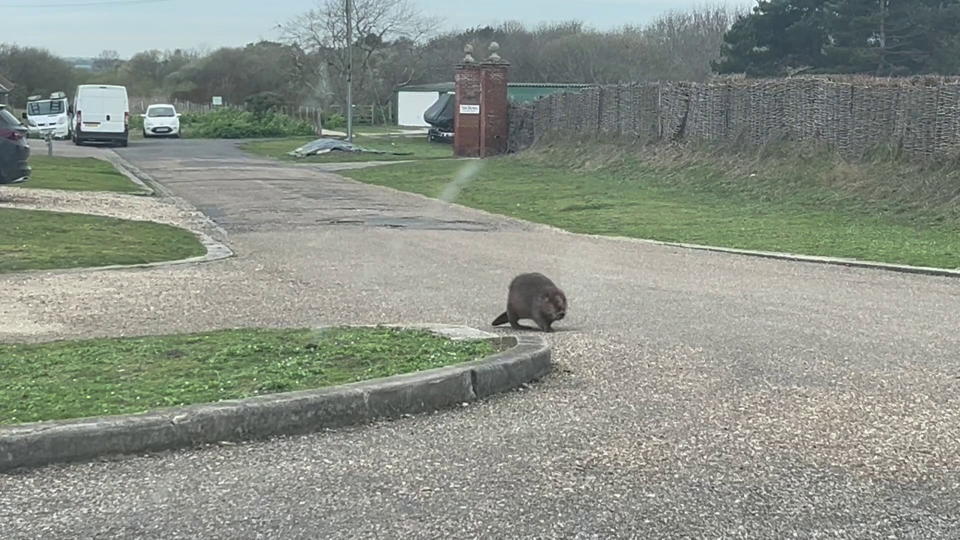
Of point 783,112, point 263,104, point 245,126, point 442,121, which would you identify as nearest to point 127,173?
point 783,112

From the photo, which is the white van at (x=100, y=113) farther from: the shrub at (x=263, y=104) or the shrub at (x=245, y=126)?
the shrub at (x=263, y=104)

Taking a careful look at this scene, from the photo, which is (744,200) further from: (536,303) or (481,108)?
(481,108)

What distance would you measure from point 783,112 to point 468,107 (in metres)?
16.8

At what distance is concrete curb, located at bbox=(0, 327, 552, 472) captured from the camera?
509 centimetres

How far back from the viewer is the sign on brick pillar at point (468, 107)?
40.0 meters

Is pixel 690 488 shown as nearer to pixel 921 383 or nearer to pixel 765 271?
pixel 921 383

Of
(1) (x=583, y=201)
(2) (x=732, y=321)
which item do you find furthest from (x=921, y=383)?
(1) (x=583, y=201)

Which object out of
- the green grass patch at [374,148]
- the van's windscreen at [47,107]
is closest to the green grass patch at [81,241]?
the green grass patch at [374,148]

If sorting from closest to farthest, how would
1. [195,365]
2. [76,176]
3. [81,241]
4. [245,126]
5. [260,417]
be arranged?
[260,417], [195,365], [81,241], [76,176], [245,126]

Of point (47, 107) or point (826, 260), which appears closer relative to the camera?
point (826, 260)

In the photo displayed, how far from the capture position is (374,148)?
46969 mm

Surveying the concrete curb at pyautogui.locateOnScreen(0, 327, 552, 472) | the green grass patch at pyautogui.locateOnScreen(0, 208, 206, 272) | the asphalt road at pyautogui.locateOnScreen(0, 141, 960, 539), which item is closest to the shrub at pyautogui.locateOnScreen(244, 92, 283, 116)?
the green grass patch at pyautogui.locateOnScreen(0, 208, 206, 272)

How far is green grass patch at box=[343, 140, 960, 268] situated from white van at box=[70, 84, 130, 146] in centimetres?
1866

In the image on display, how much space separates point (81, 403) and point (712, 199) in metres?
19.2
